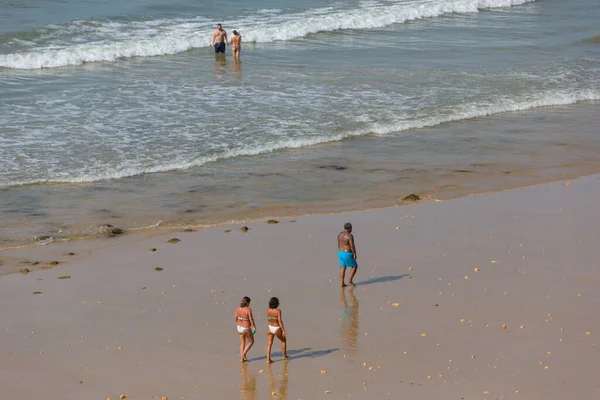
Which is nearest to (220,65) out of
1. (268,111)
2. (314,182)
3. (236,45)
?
(236,45)

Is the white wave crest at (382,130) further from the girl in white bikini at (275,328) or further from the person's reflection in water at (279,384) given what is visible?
the person's reflection in water at (279,384)

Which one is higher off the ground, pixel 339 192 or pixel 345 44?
A: pixel 345 44

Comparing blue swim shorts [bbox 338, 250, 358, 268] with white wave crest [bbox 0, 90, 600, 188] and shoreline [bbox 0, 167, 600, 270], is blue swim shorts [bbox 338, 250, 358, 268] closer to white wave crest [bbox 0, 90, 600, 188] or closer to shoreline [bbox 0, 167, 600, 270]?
shoreline [bbox 0, 167, 600, 270]

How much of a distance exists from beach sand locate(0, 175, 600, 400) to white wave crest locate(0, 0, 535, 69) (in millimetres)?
16840

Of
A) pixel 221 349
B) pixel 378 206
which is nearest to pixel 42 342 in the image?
pixel 221 349

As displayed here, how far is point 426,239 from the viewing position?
16078mm

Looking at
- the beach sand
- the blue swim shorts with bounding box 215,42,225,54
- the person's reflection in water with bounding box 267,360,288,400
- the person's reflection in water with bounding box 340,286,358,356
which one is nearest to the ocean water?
the blue swim shorts with bounding box 215,42,225,54

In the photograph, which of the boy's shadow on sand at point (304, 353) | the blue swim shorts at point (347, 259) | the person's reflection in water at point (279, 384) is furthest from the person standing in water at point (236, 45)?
the person's reflection in water at point (279, 384)

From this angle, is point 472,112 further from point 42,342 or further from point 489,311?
A: point 42,342

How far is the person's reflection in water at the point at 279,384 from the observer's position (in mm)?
11094

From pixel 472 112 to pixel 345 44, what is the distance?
35.2 ft

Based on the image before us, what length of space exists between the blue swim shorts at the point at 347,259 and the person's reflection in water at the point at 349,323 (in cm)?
35

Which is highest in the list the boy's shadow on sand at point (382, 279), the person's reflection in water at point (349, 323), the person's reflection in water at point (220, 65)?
the person's reflection in water at point (220, 65)

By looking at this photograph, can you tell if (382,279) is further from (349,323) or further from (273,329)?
(273,329)
